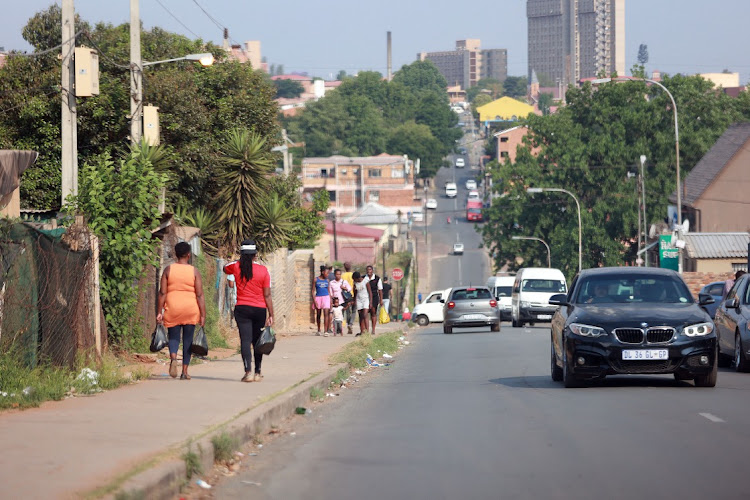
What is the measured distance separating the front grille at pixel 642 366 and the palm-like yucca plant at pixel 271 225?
50.6 feet

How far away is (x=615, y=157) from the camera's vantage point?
77.8 metres

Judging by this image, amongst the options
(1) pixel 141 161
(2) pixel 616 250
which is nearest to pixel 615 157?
(2) pixel 616 250

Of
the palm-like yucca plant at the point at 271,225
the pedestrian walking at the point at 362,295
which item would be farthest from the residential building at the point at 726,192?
the palm-like yucca plant at the point at 271,225

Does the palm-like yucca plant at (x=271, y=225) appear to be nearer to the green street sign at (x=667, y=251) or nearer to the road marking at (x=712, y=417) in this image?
the road marking at (x=712, y=417)

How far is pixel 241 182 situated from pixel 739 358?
525 inches

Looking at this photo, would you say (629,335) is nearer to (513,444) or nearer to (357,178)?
(513,444)

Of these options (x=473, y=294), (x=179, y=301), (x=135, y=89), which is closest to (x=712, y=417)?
(x=179, y=301)

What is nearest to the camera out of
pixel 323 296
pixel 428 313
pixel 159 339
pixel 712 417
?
pixel 712 417

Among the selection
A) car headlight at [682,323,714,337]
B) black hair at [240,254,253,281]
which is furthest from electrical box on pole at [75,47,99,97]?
car headlight at [682,323,714,337]

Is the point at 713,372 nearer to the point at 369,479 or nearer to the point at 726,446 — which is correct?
the point at 726,446

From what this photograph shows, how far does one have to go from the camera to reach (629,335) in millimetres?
13953

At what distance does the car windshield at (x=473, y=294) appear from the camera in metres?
36.6

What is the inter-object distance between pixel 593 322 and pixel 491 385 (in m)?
2.02

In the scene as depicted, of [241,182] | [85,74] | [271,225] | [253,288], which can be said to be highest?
[85,74]
